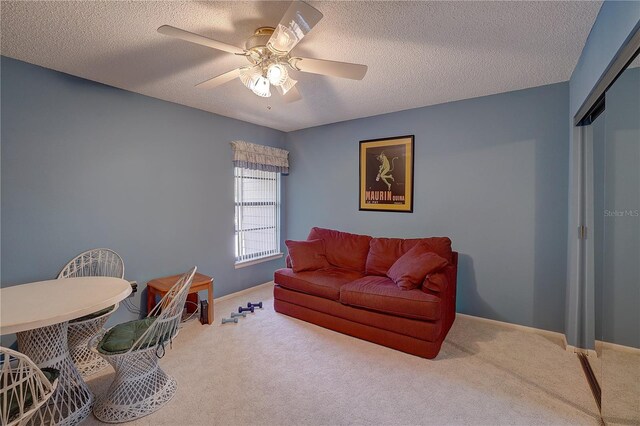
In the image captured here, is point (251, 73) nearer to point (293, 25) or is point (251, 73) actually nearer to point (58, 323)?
point (293, 25)

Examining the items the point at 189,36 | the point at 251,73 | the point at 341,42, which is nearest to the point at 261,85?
the point at 251,73

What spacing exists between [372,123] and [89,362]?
403cm

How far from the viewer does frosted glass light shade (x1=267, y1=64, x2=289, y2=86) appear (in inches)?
76.2

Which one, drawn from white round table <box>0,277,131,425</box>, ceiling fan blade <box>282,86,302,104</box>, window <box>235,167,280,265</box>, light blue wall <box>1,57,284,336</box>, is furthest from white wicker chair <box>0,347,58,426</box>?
window <box>235,167,280,265</box>

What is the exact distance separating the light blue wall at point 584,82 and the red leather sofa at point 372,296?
0.98 m

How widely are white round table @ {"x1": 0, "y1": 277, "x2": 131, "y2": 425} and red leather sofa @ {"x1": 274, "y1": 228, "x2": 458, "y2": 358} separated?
1.79 m

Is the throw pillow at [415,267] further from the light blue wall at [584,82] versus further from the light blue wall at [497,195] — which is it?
the light blue wall at [584,82]

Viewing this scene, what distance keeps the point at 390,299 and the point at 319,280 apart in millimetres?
852

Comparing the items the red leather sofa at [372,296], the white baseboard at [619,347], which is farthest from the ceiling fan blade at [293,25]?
the white baseboard at [619,347]

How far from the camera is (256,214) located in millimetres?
4613

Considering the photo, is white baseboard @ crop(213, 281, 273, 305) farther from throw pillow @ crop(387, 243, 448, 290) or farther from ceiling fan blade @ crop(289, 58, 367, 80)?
ceiling fan blade @ crop(289, 58, 367, 80)

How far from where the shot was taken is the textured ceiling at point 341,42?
1.77 meters

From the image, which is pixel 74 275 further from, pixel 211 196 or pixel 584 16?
pixel 584 16

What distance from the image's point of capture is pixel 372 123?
4.10m
